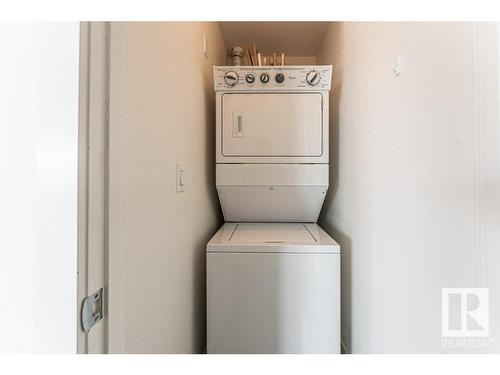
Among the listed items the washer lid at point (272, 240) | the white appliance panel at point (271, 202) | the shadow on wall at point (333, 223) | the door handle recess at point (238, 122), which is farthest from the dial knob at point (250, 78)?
the washer lid at point (272, 240)

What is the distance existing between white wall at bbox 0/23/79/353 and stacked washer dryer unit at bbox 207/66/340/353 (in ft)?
3.05

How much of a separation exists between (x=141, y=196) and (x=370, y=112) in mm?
1250

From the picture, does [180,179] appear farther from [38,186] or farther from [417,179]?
[417,179]

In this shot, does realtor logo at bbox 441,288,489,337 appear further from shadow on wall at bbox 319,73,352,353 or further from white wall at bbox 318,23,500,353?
shadow on wall at bbox 319,73,352,353

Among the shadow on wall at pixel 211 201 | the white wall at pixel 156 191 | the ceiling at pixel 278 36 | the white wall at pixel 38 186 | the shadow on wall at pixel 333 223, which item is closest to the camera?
the white wall at pixel 38 186

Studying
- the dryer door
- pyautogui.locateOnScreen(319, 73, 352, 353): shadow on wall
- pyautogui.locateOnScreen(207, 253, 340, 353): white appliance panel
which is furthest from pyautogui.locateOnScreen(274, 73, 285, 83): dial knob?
pyautogui.locateOnScreen(207, 253, 340, 353): white appliance panel

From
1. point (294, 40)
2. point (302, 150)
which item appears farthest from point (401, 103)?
point (294, 40)

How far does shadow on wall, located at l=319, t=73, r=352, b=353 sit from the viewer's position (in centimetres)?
161

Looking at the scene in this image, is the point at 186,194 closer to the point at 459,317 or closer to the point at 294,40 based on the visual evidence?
the point at 459,317

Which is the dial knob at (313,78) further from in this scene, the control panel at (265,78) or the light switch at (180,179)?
the light switch at (180,179)

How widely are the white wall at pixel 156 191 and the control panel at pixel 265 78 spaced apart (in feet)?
0.59

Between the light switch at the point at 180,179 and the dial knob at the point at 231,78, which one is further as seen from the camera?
the dial knob at the point at 231,78

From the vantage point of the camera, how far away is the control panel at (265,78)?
177 centimetres

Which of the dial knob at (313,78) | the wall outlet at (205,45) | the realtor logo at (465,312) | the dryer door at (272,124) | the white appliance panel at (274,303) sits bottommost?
the white appliance panel at (274,303)
